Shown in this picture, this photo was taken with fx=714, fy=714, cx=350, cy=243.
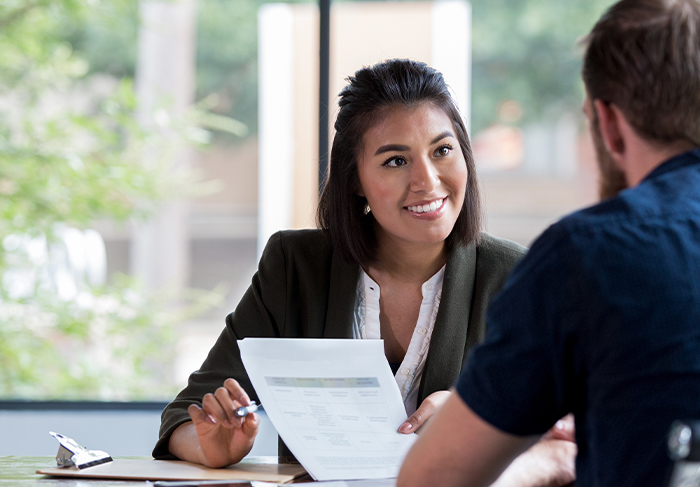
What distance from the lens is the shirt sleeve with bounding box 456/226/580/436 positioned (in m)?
0.67

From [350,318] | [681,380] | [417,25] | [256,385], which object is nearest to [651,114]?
[681,380]

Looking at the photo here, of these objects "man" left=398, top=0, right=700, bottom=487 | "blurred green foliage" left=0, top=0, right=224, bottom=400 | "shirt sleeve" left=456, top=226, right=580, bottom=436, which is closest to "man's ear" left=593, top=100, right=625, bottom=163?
"man" left=398, top=0, right=700, bottom=487

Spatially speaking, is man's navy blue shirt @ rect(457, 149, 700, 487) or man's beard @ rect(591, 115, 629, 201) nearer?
man's navy blue shirt @ rect(457, 149, 700, 487)

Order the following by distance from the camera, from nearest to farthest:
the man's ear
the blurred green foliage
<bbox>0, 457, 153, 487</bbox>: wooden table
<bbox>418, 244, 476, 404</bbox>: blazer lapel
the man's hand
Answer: the man's ear < the man's hand < <bbox>0, 457, 153, 487</bbox>: wooden table < <bbox>418, 244, 476, 404</bbox>: blazer lapel < the blurred green foliage

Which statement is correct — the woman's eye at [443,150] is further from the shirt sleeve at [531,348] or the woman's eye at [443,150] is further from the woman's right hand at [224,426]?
the shirt sleeve at [531,348]

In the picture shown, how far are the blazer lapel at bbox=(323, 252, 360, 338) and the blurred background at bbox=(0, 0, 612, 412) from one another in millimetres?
1380

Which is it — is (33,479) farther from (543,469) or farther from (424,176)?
(424,176)

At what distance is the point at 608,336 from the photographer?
0.66 m

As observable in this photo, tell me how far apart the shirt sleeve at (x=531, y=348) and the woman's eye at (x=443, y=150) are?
882mm

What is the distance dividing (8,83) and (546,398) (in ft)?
11.0

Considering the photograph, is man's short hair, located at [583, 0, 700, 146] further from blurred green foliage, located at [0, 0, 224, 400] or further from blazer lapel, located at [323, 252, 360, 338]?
blurred green foliage, located at [0, 0, 224, 400]

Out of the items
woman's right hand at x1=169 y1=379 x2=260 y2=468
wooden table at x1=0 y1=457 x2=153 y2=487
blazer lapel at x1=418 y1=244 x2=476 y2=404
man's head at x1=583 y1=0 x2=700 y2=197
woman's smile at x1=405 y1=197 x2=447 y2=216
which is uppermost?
man's head at x1=583 y1=0 x2=700 y2=197

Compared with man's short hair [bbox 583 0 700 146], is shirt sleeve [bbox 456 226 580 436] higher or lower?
lower

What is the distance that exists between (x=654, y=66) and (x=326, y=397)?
69cm
